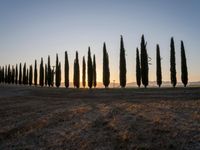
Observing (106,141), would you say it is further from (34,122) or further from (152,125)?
(34,122)

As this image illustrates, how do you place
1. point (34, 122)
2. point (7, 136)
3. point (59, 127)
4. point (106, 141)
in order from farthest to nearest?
point (34, 122)
point (59, 127)
point (7, 136)
point (106, 141)

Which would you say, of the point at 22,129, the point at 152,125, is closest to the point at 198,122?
the point at 152,125

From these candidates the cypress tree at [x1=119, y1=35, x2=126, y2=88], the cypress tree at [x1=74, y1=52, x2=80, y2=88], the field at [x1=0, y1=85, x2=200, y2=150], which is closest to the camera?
the field at [x1=0, y1=85, x2=200, y2=150]

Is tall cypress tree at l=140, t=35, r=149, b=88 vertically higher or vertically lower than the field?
higher

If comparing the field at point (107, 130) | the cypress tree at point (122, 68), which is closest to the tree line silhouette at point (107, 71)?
the cypress tree at point (122, 68)

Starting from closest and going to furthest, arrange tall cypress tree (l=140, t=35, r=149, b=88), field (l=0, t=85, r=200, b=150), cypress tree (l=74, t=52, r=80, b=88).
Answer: field (l=0, t=85, r=200, b=150) < tall cypress tree (l=140, t=35, r=149, b=88) < cypress tree (l=74, t=52, r=80, b=88)

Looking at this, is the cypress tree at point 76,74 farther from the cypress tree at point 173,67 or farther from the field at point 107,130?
the field at point 107,130

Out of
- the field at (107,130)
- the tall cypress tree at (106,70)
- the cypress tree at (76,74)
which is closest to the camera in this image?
the field at (107,130)

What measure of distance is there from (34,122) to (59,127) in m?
2.33

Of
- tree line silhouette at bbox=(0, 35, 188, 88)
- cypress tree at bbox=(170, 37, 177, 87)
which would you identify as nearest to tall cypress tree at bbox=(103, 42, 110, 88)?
tree line silhouette at bbox=(0, 35, 188, 88)

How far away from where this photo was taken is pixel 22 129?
15.5 metres

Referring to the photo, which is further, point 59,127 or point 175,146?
point 59,127

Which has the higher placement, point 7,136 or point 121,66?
point 121,66

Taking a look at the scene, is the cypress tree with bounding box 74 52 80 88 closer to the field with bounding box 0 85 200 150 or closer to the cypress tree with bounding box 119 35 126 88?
the cypress tree with bounding box 119 35 126 88
